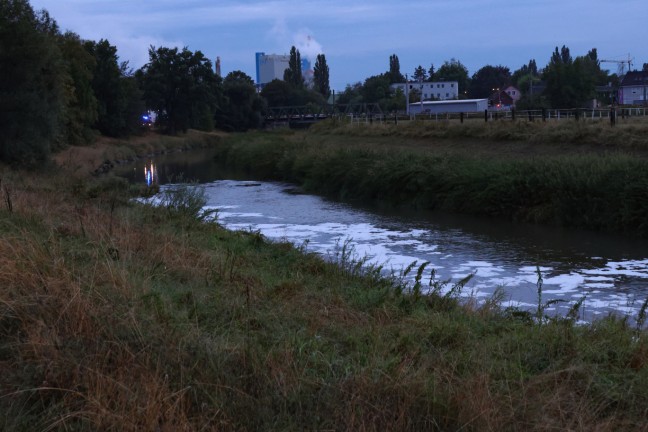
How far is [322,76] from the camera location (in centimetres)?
16038

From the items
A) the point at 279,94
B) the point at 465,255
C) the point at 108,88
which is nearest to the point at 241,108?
the point at 279,94

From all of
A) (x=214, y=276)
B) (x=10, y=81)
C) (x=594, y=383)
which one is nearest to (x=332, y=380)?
(x=594, y=383)

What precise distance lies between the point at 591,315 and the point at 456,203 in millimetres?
16869

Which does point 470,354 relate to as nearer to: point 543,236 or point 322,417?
point 322,417

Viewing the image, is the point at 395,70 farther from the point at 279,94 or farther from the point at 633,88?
the point at 633,88

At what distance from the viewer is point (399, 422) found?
4.73 m

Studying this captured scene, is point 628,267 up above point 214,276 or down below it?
below

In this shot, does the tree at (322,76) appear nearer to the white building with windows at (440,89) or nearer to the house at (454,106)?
the white building with windows at (440,89)

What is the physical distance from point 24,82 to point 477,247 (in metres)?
23.0

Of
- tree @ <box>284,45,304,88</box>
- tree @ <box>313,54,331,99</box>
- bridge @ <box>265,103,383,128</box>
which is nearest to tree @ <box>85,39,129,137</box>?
bridge @ <box>265,103,383,128</box>

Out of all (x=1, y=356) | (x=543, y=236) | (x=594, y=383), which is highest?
(x=1, y=356)

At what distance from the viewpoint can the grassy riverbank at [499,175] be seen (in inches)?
938

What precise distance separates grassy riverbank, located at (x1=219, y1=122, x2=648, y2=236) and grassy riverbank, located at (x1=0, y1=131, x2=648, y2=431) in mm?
15724

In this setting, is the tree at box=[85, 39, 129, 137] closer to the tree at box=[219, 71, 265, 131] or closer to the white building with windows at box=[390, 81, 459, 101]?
the tree at box=[219, 71, 265, 131]
